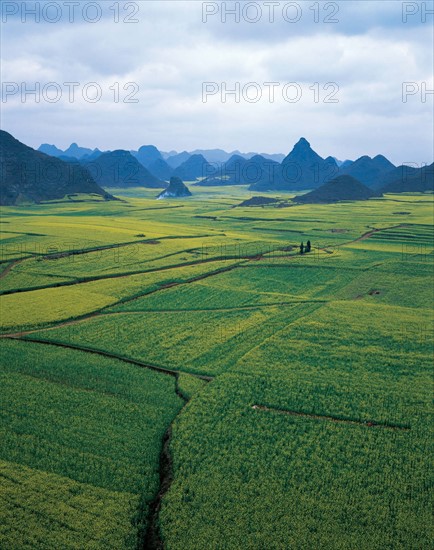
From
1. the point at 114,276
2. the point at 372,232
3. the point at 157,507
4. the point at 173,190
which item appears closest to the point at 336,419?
the point at 157,507

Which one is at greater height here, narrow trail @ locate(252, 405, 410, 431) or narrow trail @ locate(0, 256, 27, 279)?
narrow trail @ locate(0, 256, 27, 279)

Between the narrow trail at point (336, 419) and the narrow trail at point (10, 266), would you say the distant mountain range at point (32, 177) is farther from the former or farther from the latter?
the narrow trail at point (336, 419)

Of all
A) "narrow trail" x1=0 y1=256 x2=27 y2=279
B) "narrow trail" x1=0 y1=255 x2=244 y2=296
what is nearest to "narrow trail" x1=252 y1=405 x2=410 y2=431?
"narrow trail" x1=0 y1=255 x2=244 y2=296

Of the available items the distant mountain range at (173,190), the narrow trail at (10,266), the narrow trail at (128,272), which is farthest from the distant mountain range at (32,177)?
the narrow trail at (10,266)

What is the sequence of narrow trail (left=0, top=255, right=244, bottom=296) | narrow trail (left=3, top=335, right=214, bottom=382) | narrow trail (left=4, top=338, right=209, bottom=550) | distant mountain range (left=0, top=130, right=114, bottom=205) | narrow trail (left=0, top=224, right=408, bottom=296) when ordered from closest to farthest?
narrow trail (left=4, top=338, right=209, bottom=550) < narrow trail (left=3, top=335, right=214, bottom=382) < narrow trail (left=0, top=255, right=244, bottom=296) < narrow trail (left=0, top=224, right=408, bottom=296) < distant mountain range (left=0, top=130, right=114, bottom=205)

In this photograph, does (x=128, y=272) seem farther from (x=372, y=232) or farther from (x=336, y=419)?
(x=372, y=232)

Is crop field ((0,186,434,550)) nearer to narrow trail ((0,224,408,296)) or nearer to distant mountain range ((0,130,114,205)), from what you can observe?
narrow trail ((0,224,408,296))
